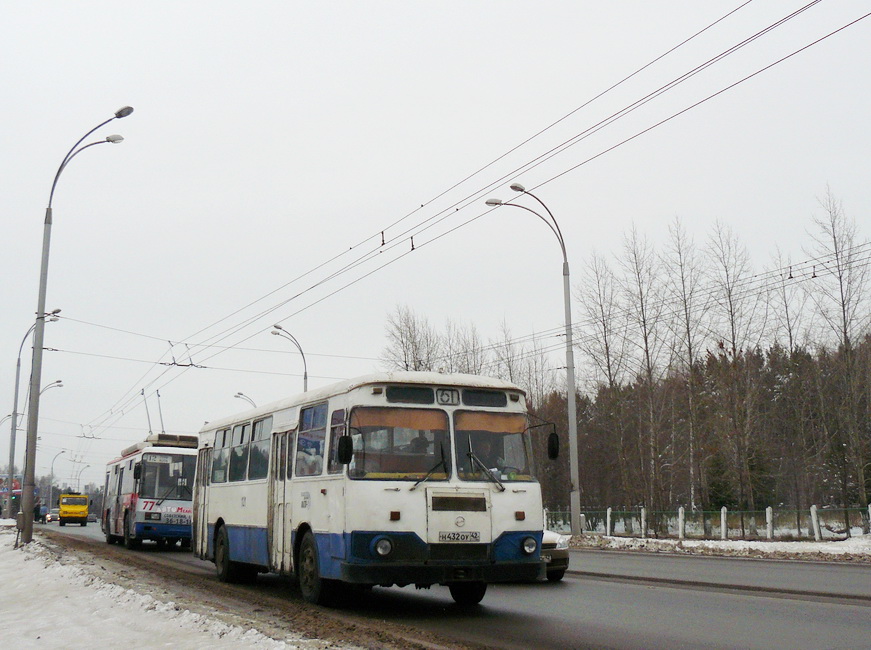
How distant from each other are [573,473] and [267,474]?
15.9 m

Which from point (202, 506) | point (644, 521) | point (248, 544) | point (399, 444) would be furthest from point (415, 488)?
point (644, 521)

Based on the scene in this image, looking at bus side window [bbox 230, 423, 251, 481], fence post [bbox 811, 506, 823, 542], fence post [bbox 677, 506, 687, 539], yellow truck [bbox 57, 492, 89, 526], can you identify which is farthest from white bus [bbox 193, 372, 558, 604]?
yellow truck [bbox 57, 492, 89, 526]

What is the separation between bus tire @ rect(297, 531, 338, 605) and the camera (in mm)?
11780

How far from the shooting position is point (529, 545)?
11.2 metres

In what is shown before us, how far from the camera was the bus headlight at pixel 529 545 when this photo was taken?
11125mm

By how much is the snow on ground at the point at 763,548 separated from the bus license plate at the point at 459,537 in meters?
13.8

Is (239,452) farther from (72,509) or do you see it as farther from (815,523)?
(72,509)

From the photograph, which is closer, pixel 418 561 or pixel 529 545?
pixel 418 561

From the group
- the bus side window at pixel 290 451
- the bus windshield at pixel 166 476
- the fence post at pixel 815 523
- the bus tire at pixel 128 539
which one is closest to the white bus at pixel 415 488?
the bus side window at pixel 290 451

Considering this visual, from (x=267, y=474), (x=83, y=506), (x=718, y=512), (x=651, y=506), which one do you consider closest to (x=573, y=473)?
(x=718, y=512)

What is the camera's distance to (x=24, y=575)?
1678 cm

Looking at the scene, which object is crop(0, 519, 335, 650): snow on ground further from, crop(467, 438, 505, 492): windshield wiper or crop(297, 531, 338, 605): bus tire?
crop(467, 438, 505, 492): windshield wiper

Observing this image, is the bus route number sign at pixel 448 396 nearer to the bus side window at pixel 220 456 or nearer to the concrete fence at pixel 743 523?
the bus side window at pixel 220 456

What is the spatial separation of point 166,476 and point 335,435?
1833cm
